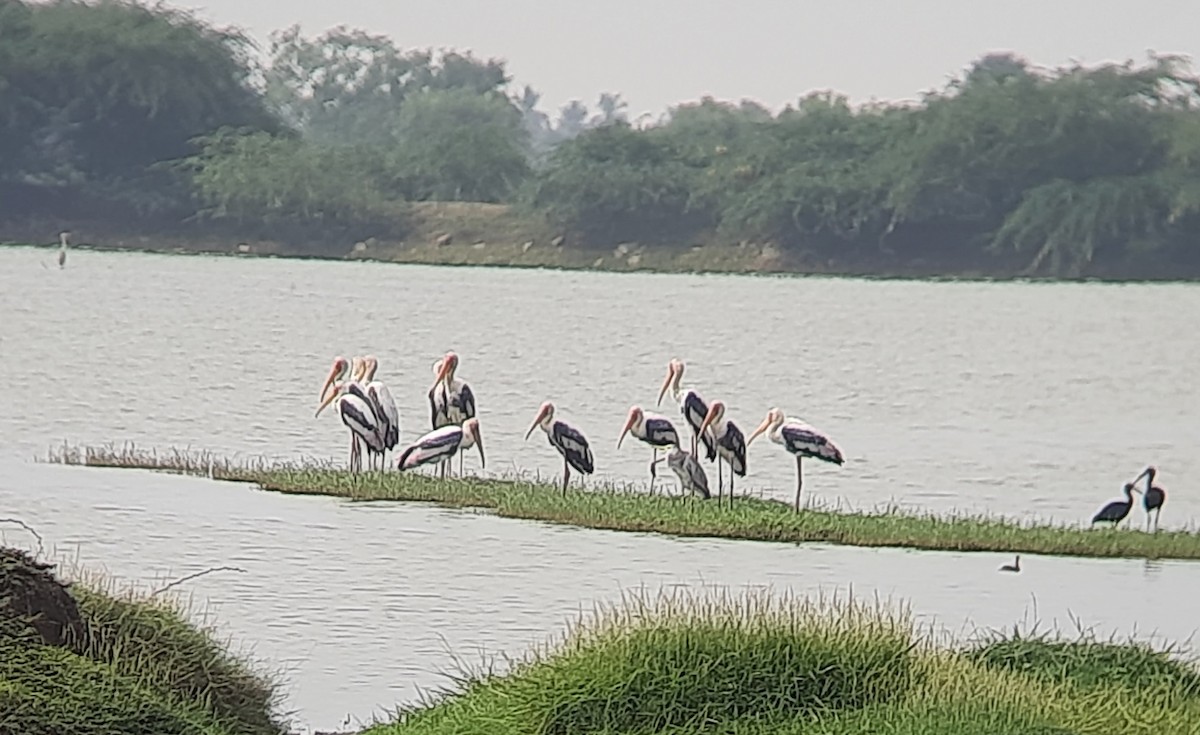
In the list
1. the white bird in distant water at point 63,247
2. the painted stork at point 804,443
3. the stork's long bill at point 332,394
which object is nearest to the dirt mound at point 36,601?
the painted stork at point 804,443

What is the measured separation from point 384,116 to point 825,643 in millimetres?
7020

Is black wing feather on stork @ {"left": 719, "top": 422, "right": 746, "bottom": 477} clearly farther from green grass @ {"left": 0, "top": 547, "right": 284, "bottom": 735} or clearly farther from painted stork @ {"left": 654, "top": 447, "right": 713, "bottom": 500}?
green grass @ {"left": 0, "top": 547, "right": 284, "bottom": 735}

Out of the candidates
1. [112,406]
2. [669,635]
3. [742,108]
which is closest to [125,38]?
[112,406]

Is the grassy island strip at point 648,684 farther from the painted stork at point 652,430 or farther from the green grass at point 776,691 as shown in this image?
the painted stork at point 652,430

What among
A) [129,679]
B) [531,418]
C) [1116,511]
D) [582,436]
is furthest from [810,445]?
[129,679]

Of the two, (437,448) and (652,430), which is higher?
(652,430)

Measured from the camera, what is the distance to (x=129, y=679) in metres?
4.63

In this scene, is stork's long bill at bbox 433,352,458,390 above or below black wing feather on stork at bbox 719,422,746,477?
above

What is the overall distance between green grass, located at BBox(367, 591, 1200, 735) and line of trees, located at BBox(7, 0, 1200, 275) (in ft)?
16.4

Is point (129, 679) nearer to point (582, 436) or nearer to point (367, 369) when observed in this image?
point (582, 436)

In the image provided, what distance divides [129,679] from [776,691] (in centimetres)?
153

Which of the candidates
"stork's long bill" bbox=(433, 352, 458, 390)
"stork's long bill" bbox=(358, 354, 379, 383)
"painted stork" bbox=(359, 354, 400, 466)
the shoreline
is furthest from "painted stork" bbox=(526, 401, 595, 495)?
"stork's long bill" bbox=(358, 354, 379, 383)

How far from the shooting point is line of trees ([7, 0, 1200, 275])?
982 cm

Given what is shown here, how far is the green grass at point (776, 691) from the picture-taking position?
15.4 ft
